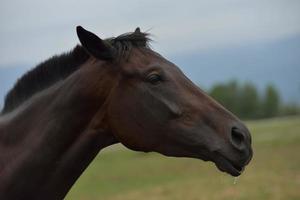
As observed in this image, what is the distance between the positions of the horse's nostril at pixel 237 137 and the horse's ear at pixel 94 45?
1139mm

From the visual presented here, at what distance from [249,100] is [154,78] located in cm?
10992

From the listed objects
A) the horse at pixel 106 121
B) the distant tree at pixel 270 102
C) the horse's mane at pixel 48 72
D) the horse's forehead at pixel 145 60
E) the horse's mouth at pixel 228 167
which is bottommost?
the distant tree at pixel 270 102

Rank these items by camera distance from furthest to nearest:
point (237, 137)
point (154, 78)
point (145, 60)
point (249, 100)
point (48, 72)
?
point (249, 100) → point (48, 72) → point (145, 60) → point (154, 78) → point (237, 137)

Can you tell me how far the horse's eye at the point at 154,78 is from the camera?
4.41 metres

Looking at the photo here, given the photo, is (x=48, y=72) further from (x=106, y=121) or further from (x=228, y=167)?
(x=228, y=167)

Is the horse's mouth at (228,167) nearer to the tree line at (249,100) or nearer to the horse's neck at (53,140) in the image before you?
the horse's neck at (53,140)

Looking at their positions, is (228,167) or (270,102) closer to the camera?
(228,167)

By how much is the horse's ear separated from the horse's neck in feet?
0.62

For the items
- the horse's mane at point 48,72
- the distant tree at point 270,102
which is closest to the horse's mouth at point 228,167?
the horse's mane at point 48,72

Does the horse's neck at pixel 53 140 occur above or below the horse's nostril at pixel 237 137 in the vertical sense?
above

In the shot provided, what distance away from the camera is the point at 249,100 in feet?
369

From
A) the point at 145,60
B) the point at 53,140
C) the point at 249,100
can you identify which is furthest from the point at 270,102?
the point at 53,140

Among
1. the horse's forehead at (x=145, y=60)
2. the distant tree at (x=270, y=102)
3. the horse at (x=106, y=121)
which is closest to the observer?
the horse at (x=106, y=121)

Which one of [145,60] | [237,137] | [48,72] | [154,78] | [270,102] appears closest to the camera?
[237,137]
